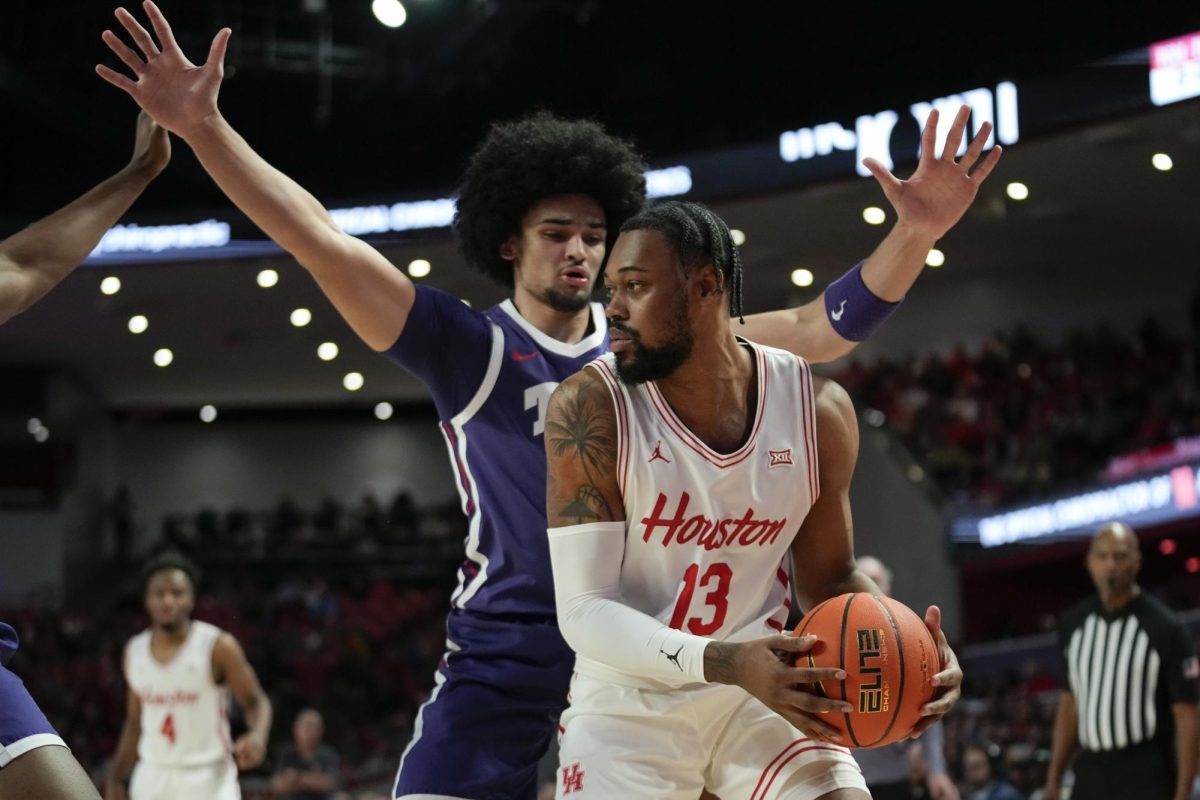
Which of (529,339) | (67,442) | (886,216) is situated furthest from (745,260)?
(529,339)

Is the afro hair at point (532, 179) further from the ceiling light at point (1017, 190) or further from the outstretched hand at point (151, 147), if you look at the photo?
the ceiling light at point (1017, 190)

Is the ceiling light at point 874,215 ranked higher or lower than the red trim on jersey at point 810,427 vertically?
higher

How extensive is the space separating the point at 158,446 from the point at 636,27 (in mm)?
13698

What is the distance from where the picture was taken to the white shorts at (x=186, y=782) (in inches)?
314

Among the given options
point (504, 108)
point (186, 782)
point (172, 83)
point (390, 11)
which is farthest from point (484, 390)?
point (504, 108)

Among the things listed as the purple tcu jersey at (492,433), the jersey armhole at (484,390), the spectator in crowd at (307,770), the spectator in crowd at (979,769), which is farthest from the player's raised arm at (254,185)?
the spectator in crowd at (979,769)

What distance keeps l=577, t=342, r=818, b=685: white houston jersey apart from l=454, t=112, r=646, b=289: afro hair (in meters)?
1.17

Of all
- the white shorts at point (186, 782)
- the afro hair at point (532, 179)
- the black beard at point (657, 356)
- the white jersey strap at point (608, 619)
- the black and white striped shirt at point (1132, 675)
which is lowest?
the white shorts at point (186, 782)

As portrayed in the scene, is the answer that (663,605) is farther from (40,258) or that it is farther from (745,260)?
(745,260)

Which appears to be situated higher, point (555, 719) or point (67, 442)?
point (67, 442)

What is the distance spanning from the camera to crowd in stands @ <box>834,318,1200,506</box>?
1764cm

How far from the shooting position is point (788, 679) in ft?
9.48

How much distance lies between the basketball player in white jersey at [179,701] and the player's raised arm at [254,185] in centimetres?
452

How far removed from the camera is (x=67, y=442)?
1009 inches
